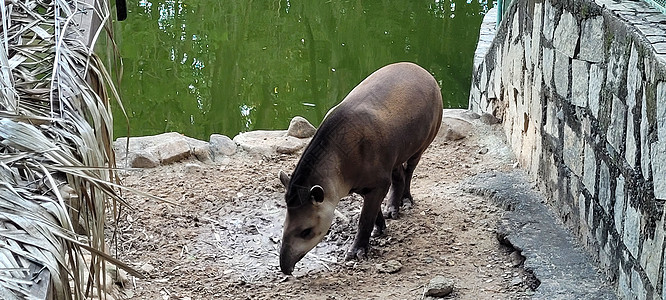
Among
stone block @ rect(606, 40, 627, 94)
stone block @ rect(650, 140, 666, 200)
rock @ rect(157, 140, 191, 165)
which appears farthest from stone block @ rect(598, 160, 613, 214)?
rock @ rect(157, 140, 191, 165)

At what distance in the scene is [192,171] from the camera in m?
6.44

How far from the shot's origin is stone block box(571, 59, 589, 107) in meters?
4.68

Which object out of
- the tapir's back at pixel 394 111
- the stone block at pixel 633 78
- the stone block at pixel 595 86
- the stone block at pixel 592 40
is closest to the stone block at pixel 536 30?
the tapir's back at pixel 394 111

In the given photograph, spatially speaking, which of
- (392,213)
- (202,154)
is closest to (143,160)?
(202,154)

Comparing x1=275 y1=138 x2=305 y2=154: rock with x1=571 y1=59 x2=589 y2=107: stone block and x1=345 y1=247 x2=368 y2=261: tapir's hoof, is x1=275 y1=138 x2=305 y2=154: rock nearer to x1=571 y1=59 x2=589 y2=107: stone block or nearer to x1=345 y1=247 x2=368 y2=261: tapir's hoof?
x1=345 y1=247 x2=368 y2=261: tapir's hoof

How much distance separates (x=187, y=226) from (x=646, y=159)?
3085 millimetres

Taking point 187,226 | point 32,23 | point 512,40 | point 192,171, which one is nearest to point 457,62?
point 512,40

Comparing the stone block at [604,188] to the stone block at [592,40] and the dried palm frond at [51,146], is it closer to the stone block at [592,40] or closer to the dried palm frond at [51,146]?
the stone block at [592,40]

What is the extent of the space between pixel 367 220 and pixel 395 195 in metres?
0.59

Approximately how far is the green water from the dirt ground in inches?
144

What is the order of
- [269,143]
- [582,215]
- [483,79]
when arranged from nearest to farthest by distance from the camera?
[582,215], [269,143], [483,79]

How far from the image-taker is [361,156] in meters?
5.04

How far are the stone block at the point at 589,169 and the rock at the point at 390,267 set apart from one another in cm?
116

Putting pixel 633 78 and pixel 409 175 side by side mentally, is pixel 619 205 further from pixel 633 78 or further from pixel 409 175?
pixel 409 175
